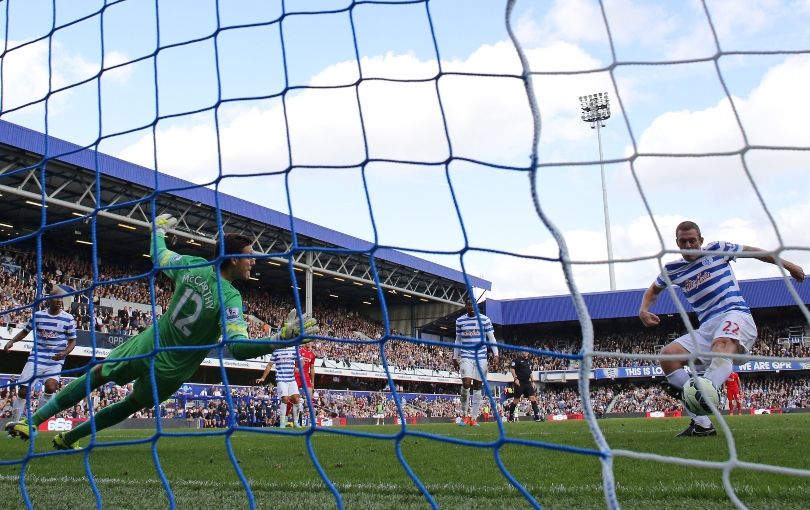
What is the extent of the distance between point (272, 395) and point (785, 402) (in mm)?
23836

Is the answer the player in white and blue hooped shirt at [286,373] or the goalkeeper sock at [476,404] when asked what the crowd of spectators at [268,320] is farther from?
Result: the goalkeeper sock at [476,404]

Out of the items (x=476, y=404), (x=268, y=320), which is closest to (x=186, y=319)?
(x=476, y=404)

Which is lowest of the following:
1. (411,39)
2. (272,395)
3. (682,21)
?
(272,395)

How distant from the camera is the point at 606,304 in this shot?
4084cm

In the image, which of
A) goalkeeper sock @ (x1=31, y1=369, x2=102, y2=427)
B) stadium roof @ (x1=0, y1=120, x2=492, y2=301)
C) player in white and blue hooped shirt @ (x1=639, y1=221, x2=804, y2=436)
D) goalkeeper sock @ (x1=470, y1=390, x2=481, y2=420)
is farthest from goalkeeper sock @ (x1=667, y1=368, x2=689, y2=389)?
stadium roof @ (x1=0, y1=120, x2=492, y2=301)

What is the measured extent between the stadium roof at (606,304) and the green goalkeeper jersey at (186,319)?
32.2 meters

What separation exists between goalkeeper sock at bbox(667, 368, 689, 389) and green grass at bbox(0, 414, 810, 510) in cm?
46

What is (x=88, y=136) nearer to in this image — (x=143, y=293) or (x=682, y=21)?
(x=682, y=21)

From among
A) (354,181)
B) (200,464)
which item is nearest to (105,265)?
(200,464)

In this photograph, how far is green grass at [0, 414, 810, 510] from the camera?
3.29 meters

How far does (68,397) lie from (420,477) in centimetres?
236

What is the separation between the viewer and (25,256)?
24.6 metres

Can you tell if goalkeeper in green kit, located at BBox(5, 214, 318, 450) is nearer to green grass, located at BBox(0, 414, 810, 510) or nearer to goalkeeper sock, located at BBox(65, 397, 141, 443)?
goalkeeper sock, located at BBox(65, 397, 141, 443)

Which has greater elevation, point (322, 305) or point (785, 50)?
point (322, 305)
